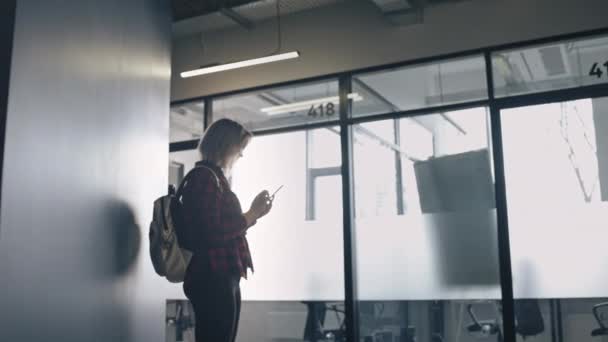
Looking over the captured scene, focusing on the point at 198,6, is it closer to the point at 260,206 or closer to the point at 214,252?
the point at 260,206

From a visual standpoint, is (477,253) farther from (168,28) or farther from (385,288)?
(168,28)

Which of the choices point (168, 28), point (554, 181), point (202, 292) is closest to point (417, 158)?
point (554, 181)

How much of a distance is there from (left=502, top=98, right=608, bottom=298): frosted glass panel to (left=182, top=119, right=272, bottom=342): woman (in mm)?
2211

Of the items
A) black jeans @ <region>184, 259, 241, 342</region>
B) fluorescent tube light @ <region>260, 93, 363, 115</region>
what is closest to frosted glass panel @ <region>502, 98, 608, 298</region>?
fluorescent tube light @ <region>260, 93, 363, 115</region>

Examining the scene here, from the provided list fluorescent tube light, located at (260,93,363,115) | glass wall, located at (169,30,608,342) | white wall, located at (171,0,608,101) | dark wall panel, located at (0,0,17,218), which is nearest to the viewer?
dark wall panel, located at (0,0,17,218)

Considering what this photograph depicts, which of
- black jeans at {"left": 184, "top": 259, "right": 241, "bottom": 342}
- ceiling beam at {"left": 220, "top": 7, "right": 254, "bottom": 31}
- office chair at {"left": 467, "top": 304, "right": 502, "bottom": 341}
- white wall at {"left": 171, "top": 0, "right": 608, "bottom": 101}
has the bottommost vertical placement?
office chair at {"left": 467, "top": 304, "right": 502, "bottom": 341}

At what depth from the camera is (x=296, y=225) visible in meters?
5.04

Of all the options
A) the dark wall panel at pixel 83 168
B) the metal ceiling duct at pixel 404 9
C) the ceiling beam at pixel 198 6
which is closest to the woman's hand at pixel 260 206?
the dark wall panel at pixel 83 168

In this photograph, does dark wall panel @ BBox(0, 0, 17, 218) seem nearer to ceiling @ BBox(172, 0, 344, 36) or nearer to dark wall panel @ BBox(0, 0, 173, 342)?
dark wall panel @ BBox(0, 0, 173, 342)

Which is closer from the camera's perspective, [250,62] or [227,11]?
[250,62]

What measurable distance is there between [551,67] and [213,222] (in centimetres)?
277

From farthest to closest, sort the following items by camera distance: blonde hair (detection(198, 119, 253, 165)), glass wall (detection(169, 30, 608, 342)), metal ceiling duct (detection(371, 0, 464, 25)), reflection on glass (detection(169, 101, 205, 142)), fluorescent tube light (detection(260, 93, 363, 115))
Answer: reflection on glass (detection(169, 101, 205, 142))
fluorescent tube light (detection(260, 93, 363, 115))
metal ceiling duct (detection(371, 0, 464, 25))
glass wall (detection(169, 30, 608, 342))
blonde hair (detection(198, 119, 253, 165))

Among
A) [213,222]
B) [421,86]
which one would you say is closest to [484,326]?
[421,86]

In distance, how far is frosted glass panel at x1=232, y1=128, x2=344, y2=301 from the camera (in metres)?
4.89
